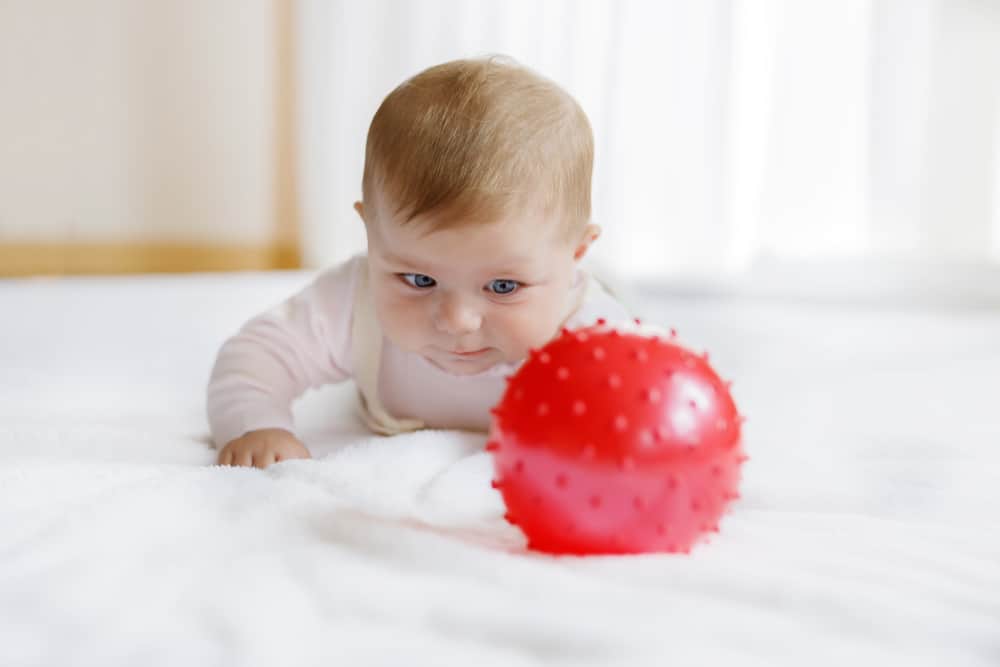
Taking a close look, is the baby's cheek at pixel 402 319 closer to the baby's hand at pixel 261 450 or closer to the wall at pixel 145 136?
the baby's hand at pixel 261 450

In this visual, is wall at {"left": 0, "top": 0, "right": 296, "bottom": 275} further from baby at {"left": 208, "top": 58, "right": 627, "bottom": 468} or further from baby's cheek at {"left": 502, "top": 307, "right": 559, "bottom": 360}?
baby's cheek at {"left": 502, "top": 307, "right": 559, "bottom": 360}

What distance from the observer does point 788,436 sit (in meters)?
1.18

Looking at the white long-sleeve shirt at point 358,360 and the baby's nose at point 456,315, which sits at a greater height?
the baby's nose at point 456,315

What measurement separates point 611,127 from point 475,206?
1786 millimetres

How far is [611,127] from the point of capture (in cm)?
268

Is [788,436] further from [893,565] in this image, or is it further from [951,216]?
[951,216]

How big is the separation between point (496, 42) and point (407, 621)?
2.48 meters

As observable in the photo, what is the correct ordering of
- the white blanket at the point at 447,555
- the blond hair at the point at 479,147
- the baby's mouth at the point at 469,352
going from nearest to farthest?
1. the white blanket at the point at 447,555
2. the blond hair at the point at 479,147
3. the baby's mouth at the point at 469,352

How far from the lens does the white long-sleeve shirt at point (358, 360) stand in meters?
1.25

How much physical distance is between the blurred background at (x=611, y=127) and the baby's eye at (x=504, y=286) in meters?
1.54

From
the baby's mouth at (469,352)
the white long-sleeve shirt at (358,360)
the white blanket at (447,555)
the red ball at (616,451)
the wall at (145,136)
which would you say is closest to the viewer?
the white blanket at (447,555)

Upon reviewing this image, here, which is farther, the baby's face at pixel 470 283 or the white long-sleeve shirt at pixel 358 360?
the white long-sleeve shirt at pixel 358 360

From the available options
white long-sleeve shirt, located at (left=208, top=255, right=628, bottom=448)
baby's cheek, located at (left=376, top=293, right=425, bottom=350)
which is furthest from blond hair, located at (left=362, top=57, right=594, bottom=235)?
white long-sleeve shirt, located at (left=208, top=255, right=628, bottom=448)

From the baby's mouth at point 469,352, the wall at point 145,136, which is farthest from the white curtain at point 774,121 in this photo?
the baby's mouth at point 469,352
